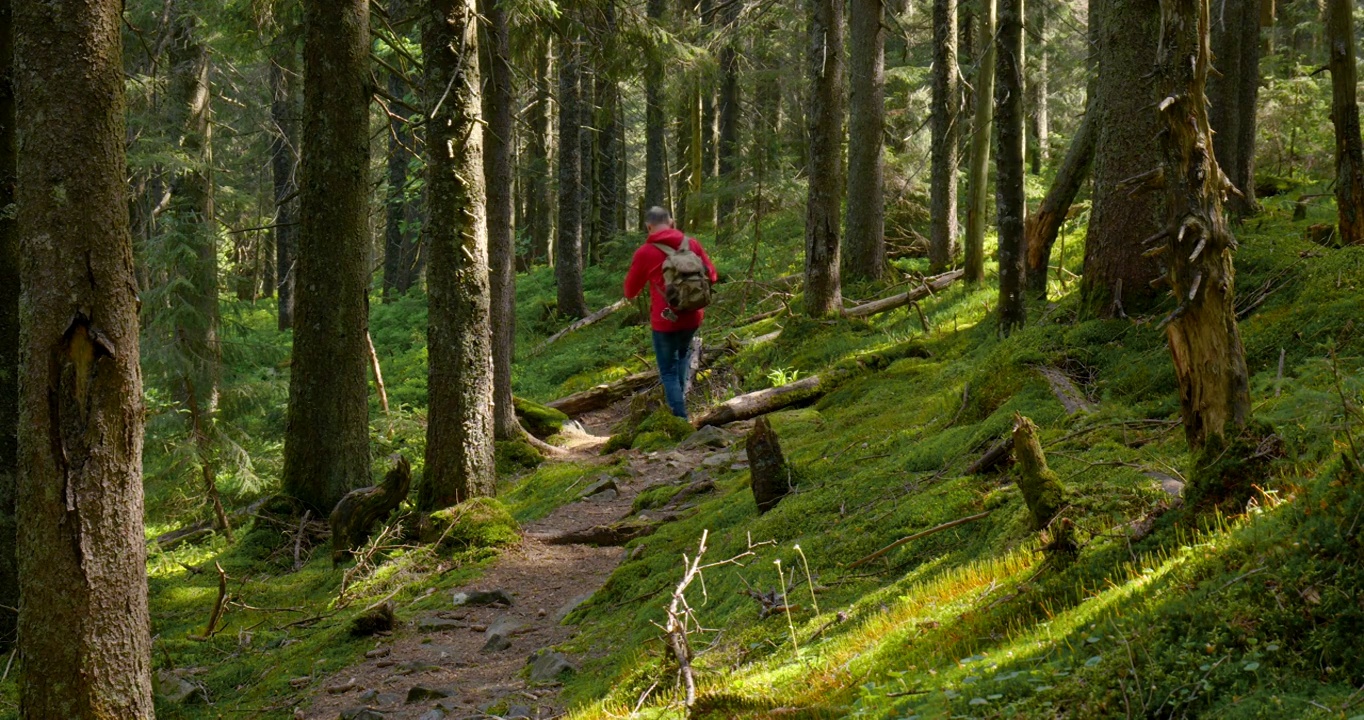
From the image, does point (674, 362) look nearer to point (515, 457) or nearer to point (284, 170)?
point (515, 457)

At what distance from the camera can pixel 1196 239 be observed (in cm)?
397

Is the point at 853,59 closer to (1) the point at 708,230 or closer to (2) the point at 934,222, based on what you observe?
(2) the point at 934,222

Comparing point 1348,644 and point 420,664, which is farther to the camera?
point 420,664

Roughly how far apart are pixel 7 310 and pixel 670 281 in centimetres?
606

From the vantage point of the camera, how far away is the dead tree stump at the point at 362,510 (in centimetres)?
920

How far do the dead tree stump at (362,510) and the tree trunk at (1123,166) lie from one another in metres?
6.33

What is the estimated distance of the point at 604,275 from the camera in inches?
1105

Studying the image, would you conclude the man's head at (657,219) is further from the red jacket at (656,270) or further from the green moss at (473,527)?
the green moss at (473,527)

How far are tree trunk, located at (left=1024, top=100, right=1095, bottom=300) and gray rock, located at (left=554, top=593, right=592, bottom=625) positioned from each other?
5634mm

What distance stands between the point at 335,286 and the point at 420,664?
467 cm

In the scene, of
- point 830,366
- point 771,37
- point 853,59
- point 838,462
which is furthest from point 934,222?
point 771,37

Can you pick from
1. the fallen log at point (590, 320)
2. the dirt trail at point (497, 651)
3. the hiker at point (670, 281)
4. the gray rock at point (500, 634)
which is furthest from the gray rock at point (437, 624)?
the fallen log at point (590, 320)

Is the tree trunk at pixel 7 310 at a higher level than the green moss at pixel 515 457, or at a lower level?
higher

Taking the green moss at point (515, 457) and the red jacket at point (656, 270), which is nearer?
the red jacket at point (656, 270)
